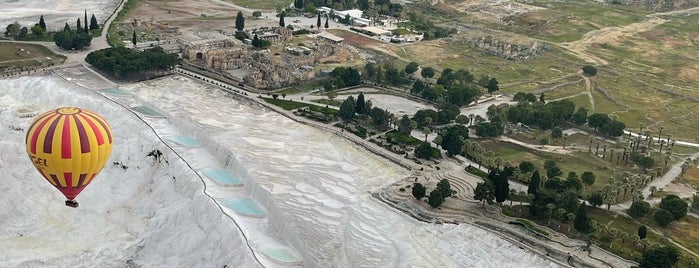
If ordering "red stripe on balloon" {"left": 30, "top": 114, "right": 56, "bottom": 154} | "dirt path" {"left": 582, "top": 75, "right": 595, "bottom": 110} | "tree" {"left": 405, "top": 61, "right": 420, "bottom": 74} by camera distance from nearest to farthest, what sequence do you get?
1. "red stripe on balloon" {"left": 30, "top": 114, "right": 56, "bottom": 154}
2. "dirt path" {"left": 582, "top": 75, "right": 595, "bottom": 110}
3. "tree" {"left": 405, "top": 61, "right": 420, "bottom": 74}

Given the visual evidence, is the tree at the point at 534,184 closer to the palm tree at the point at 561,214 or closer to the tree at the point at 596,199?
the palm tree at the point at 561,214

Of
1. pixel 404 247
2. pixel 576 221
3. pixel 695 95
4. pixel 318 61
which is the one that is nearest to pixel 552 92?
pixel 695 95

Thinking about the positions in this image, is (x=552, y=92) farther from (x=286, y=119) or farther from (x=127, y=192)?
(x=127, y=192)

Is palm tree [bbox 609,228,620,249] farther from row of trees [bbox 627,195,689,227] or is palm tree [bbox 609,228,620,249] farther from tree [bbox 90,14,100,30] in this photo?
tree [bbox 90,14,100,30]

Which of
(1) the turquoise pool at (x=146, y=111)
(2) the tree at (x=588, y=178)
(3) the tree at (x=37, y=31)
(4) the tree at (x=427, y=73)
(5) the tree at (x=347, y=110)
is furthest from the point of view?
(3) the tree at (x=37, y=31)

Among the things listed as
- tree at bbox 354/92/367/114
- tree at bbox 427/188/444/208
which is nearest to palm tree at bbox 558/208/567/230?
tree at bbox 427/188/444/208

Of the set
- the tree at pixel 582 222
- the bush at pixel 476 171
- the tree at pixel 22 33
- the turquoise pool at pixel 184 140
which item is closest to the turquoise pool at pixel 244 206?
the turquoise pool at pixel 184 140
